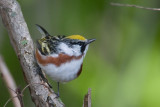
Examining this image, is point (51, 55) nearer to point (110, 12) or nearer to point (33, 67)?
point (33, 67)

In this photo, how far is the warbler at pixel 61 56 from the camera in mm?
3217

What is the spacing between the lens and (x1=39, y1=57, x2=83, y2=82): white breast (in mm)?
3219

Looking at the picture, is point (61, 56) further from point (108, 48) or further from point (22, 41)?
point (108, 48)

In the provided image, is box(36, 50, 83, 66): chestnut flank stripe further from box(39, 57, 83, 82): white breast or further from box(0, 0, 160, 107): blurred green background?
box(0, 0, 160, 107): blurred green background

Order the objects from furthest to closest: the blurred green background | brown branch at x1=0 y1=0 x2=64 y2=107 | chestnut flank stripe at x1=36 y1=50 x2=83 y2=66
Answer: the blurred green background < chestnut flank stripe at x1=36 y1=50 x2=83 y2=66 < brown branch at x1=0 y1=0 x2=64 y2=107

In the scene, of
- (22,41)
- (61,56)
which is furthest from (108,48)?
(22,41)

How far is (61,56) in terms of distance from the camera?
3312 millimetres

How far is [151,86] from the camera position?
3689mm

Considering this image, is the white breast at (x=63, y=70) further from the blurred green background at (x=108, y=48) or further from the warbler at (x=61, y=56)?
the blurred green background at (x=108, y=48)

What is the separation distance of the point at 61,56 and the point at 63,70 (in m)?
0.14

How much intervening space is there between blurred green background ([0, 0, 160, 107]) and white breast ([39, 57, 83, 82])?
75cm

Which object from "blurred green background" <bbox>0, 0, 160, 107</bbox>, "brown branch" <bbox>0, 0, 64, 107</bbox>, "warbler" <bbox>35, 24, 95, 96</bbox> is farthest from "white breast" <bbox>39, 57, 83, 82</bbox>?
"blurred green background" <bbox>0, 0, 160, 107</bbox>

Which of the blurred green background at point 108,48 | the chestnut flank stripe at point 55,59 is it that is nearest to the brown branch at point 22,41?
the chestnut flank stripe at point 55,59

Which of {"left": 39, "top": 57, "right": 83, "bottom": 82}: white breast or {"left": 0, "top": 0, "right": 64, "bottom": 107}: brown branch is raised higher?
{"left": 0, "top": 0, "right": 64, "bottom": 107}: brown branch
